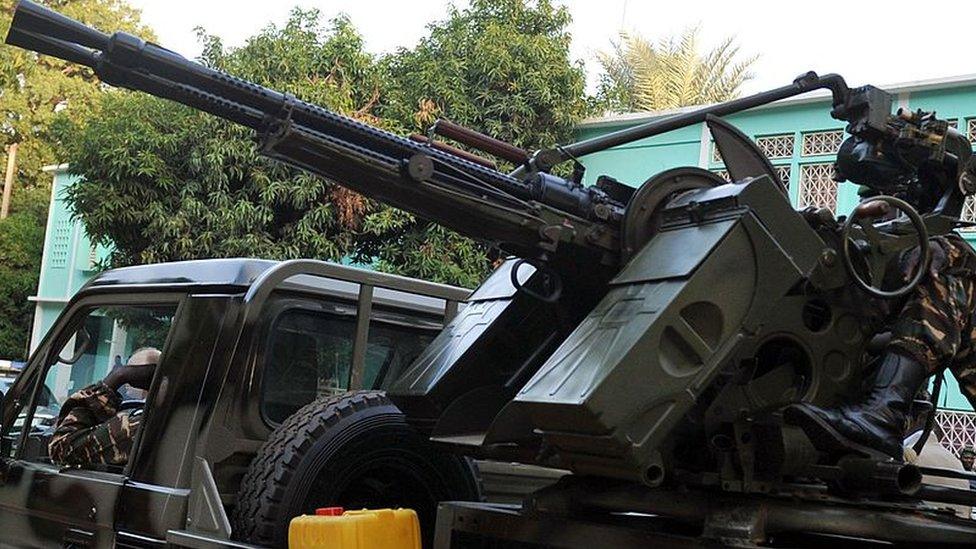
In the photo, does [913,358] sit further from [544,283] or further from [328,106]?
[328,106]

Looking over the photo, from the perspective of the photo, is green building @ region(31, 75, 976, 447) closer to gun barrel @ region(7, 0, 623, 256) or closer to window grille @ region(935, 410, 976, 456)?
window grille @ region(935, 410, 976, 456)

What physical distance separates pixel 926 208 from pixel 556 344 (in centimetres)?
117

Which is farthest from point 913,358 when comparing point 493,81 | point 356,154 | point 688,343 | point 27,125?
point 27,125

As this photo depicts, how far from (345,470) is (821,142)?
10.5 m

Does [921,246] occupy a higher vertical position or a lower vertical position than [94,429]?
higher

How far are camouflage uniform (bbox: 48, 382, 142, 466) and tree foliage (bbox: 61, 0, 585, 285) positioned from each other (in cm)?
883

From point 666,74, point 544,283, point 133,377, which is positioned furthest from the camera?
point 666,74

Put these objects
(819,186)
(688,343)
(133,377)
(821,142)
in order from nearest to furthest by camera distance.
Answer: (688,343) < (133,377) < (819,186) < (821,142)

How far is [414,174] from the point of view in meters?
3.27

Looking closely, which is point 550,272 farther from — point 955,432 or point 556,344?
point 955,432

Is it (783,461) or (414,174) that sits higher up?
(414,174)

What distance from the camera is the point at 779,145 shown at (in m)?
14.0

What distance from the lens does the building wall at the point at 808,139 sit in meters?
12.8

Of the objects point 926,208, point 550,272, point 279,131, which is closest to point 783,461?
point 550,272
